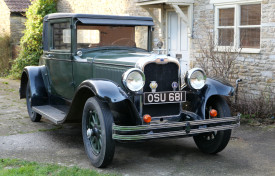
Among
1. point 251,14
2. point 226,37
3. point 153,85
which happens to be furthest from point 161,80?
point 226,37

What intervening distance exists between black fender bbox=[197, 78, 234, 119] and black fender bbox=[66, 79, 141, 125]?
0.90m

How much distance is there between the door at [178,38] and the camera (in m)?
10.2

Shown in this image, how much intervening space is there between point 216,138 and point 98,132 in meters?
1.58

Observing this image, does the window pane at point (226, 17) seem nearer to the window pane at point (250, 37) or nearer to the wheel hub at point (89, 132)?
the window pane at point (250, 37)

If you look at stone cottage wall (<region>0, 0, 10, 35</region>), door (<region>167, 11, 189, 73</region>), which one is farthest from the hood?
stone cottage wall (<region>0, 0, 10, 35</region>)

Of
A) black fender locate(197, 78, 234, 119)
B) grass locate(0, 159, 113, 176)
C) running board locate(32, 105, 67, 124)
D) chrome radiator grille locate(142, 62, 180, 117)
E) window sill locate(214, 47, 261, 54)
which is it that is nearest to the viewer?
grass locate(0, 159, 113, 176)

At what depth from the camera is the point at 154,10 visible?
11.1m

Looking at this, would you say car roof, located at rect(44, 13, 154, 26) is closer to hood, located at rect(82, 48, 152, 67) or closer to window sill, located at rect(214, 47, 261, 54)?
hood, located at rect(82, 48, 152, 67)

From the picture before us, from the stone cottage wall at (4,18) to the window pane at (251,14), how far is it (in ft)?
39.1

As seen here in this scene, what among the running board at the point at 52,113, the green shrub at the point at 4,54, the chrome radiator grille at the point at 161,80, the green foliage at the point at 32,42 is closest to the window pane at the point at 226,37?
the chrome radiator grille at the point at 161,80

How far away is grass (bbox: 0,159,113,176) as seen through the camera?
14.2 feet

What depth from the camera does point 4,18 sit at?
17.8 m

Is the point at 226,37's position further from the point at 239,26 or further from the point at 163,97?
the point at 163,97

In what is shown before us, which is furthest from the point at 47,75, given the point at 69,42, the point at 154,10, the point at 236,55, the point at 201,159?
the point at 154,10
